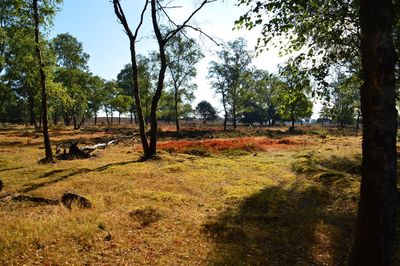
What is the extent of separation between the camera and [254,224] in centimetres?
987

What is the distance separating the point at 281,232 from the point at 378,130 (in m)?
5.22

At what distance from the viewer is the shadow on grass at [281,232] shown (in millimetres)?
7711

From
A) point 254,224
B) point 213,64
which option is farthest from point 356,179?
point 213,64

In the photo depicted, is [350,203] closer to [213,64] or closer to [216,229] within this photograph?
[216,229]

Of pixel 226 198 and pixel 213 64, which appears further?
pixel 213 64

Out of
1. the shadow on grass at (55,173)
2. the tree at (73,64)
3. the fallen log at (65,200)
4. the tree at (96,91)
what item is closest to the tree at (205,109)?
the tree at (96,91)

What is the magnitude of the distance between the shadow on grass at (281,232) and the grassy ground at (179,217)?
0.09 ft

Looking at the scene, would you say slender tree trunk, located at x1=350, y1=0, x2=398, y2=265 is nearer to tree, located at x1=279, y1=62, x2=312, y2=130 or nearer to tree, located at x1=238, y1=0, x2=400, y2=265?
tree, located at x1=238, y1=0, x2=400, y2=265

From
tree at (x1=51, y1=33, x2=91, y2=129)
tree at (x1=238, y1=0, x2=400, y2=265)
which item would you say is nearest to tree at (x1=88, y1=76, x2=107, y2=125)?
tree at (x1=51, y1=33, x2=91, y2=129)

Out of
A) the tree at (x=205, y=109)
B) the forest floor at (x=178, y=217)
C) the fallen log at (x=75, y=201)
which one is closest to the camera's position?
the forest floor at (x=178, y=217)

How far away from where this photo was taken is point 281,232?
927cm

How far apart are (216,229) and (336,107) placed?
4751 millimetres

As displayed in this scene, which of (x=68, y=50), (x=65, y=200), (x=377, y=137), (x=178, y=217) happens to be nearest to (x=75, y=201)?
(x=65, y=200)

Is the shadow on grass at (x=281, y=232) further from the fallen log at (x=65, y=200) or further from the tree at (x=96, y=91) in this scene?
the tree at (x=96, y=91)
